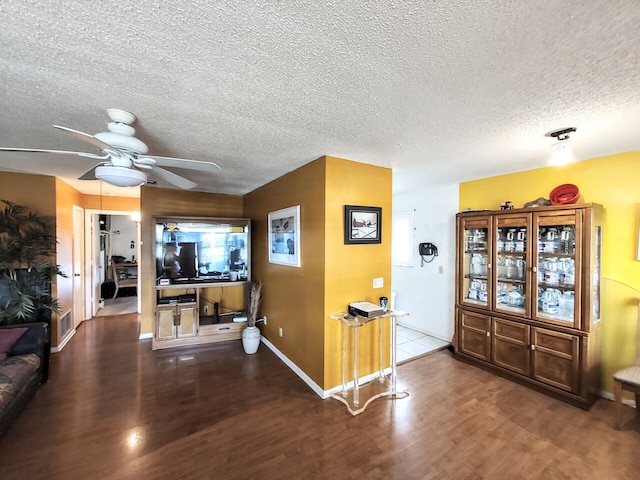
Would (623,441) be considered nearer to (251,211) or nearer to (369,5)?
(369,5)

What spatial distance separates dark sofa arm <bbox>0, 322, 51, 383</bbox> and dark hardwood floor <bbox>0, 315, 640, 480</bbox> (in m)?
0.26

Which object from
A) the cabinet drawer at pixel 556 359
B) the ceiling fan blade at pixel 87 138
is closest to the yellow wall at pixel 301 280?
the ceiling fan blade at pixel 87 138

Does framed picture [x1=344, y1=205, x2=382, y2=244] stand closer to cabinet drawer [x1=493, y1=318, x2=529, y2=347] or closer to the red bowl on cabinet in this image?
cabinet drawer [x1=493, y1=318, x2=529, y2=347]

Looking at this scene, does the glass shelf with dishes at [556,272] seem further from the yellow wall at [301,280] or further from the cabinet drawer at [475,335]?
the yellow wall at [301,280]

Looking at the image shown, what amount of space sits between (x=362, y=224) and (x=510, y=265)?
1.95 metres

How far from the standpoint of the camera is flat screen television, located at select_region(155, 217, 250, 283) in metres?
3.97

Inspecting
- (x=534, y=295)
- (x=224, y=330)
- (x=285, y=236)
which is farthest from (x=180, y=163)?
(x=534, y=295)

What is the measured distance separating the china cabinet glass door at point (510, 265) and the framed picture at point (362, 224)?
1449 mm

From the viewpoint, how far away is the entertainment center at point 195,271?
3951 millimetres

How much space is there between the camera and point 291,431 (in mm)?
2248

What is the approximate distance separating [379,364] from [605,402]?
2170mm

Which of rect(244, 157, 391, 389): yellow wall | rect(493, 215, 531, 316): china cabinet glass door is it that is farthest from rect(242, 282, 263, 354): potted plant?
rect(493, 215, 531, 316): china cabinet glass door

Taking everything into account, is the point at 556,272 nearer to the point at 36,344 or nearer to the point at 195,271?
the point at 195,271

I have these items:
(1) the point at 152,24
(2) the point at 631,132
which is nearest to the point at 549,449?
(2) the point at 631,132
